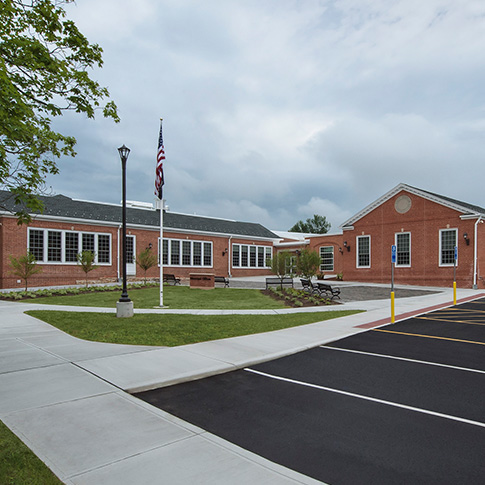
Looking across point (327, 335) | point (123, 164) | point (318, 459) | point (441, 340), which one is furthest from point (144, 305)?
point (318, 459)

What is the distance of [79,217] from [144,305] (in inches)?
626

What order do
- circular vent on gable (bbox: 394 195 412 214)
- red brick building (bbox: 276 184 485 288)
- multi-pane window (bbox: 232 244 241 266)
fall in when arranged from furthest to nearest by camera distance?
multi-pane window (bbox: 232 244 241 266) < circular vent on gable (bbox: 394 195 412 214) < red brick building (bbox: 276 184 485 288)

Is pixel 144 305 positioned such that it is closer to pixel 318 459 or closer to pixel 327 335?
pixel 327 335

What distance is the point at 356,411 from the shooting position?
5168 mm

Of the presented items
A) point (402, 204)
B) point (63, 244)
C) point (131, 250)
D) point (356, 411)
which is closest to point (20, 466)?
point (356, 411)

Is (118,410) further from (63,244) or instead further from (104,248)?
(104,248)

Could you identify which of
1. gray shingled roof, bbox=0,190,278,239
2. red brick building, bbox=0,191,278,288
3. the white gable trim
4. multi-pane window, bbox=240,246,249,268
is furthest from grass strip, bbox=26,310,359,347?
multi-pane window, bbox=240,246,249,268

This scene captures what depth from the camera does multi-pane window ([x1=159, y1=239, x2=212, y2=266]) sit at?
3628cm

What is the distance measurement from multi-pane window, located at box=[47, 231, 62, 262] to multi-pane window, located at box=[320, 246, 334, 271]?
24786 mm

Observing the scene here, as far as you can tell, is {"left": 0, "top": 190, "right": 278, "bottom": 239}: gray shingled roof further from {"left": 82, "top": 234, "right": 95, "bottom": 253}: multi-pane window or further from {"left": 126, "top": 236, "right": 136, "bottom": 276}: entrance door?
{"left": 126, "top": 236, "right": 136, "bottom": 276}: entrance door

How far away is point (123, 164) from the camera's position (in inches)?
539

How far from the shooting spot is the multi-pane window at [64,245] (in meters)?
27.8

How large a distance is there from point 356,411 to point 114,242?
2953 centimetres

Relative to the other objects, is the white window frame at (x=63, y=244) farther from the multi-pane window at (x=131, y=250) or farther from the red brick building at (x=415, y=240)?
the red brick building at (x=415, y=240)
